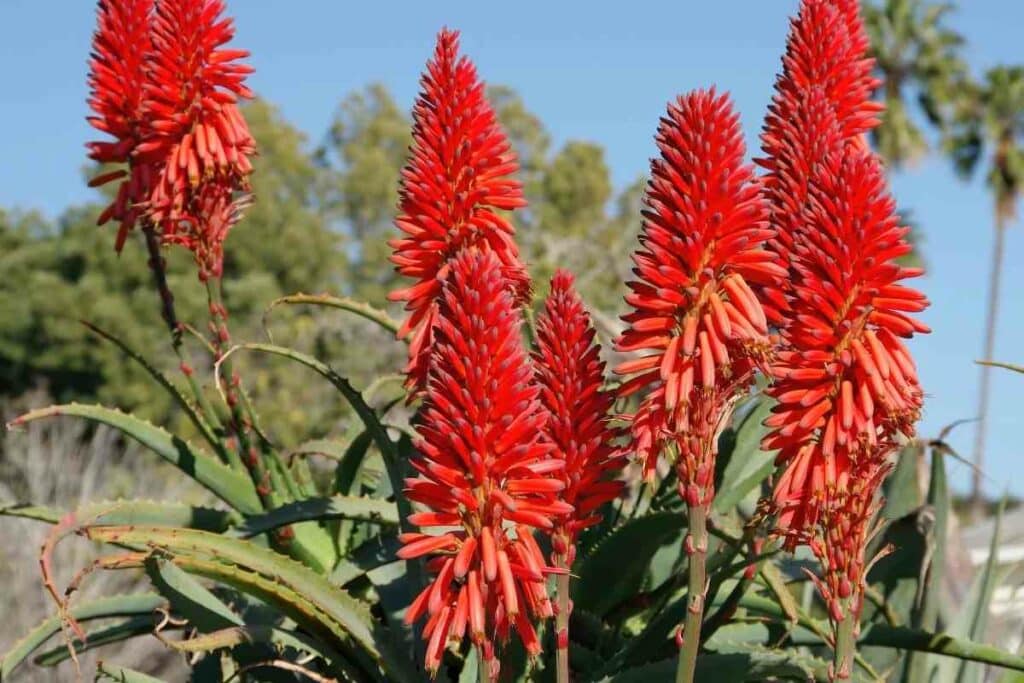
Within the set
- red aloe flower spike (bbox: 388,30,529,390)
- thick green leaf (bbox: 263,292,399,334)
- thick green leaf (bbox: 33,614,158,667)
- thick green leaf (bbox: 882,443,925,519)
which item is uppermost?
red aloe flower spike (bbox: 388,30,529,390)

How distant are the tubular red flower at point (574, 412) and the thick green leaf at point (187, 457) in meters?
1.31

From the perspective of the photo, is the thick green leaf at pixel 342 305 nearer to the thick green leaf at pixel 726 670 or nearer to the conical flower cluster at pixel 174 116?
the conical flower cluster at pixel 174 116

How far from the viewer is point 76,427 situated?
62.2ft

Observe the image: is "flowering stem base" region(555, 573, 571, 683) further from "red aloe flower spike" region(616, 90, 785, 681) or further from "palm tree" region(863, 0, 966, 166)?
"palm tree" region(863, 0, 966, 166)

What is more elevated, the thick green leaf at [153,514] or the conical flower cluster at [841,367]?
the conical flower cluster at [841,367]

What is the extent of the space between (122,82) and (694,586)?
1.97 m

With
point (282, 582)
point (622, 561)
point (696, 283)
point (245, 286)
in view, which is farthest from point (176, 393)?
point (245, 286)

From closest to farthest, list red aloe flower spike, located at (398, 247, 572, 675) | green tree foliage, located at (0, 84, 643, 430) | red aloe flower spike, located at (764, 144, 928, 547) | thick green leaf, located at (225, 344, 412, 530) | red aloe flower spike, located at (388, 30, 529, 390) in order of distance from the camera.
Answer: red aloe flower spike, located at (398, 247, 572, 675)
red aloe flower spike, located at (764, 144, 928, 547)
red aloe flower spike, located at (388, 30, 529, 390)
thick green leaf, located at (225, 344, 412, 530)
green tree foliage, located at (0, 84, 643, 430)

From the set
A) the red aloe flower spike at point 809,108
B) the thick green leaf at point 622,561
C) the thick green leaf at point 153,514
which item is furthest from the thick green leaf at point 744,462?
the thick green leaf at point 153,514

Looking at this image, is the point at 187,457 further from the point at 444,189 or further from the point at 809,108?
the point at 809,108

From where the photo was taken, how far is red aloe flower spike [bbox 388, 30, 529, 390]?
208 centimetres

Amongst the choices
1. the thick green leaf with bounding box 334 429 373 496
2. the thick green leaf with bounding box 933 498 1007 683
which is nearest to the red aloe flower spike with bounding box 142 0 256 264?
the thick green leaf with bounding box 334 429 373 496

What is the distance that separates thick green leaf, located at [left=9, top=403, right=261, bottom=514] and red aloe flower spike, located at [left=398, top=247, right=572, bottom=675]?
133 cm

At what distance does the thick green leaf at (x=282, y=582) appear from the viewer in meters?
2.25
